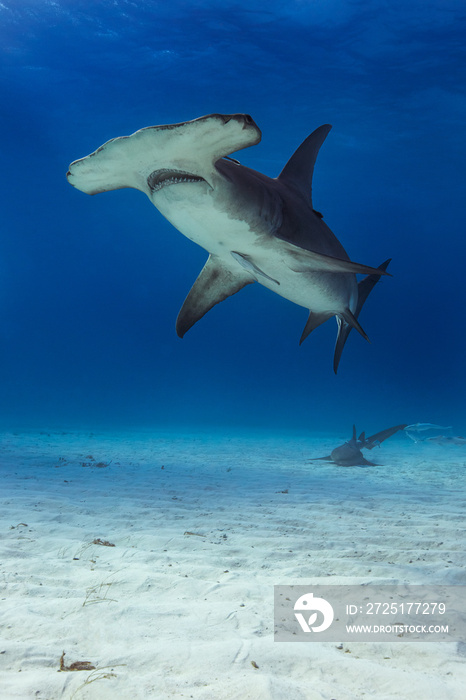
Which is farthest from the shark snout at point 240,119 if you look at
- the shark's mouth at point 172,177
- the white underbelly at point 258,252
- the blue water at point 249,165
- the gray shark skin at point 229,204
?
the blue water at point 249,165

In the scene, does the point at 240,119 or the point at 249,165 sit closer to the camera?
the point at 240,119

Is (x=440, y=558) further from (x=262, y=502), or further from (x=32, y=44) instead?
(x=32, y=44)

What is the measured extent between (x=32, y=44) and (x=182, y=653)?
25973 mm

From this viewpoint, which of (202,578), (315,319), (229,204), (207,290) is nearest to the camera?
(202,578)

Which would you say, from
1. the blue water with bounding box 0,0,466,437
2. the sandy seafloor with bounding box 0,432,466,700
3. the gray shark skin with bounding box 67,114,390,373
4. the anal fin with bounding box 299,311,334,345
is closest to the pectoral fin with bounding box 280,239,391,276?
the gray shark skin with bounding box 67,114,390,373

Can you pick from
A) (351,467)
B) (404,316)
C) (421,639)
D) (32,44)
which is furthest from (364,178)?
(404,316)

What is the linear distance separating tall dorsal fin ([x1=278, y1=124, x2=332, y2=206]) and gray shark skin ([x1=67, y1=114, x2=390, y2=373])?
0.04ft

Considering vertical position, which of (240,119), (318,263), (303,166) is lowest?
(318,263)

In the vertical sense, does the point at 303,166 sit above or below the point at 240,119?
above

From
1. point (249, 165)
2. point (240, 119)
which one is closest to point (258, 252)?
point (240, 119)

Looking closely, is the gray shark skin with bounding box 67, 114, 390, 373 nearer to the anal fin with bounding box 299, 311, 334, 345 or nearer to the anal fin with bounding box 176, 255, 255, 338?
the anal fin with bounding box 176, 255, 255, 338

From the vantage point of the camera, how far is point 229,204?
300 cm

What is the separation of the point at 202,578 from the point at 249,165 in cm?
2974

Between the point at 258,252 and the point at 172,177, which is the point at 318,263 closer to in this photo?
the point at 258,252
